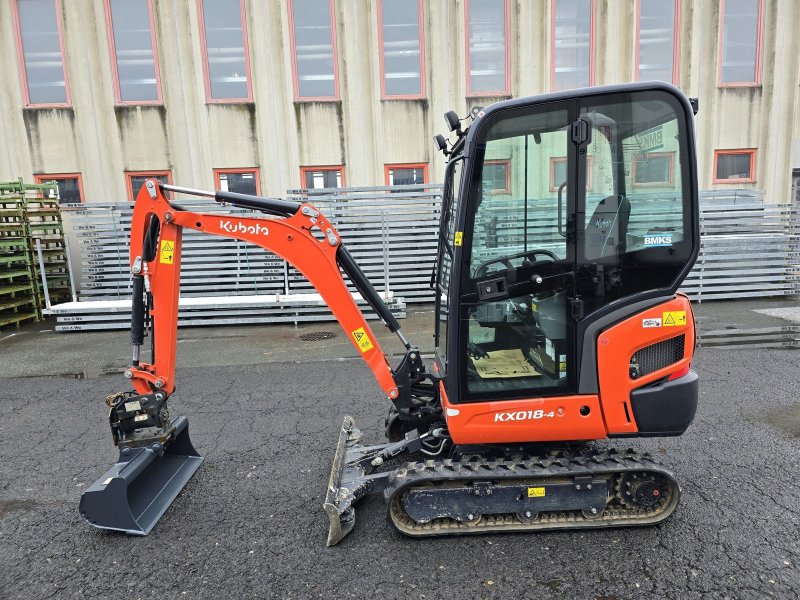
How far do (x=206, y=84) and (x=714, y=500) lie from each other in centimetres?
1179

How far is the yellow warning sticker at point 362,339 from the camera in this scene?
3.54 m

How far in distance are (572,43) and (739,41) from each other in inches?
158

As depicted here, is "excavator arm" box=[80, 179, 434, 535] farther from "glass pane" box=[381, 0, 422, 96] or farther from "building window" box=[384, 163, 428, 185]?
"glass pane" box=[381, 0, 422, 96]

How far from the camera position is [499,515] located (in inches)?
124

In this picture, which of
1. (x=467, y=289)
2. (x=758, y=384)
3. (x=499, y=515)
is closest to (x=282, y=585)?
(x=499, y=515)

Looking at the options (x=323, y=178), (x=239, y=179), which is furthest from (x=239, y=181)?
(x=323, y=178)

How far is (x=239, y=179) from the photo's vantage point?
11.5 metres

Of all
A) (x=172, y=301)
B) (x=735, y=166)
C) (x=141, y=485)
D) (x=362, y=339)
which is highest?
(x=735, y=166)

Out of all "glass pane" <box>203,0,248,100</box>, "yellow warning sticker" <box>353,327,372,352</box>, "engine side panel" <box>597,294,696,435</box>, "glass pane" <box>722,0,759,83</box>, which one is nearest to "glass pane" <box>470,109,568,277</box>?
"engine side panel" <box>597,294,696,435</box>

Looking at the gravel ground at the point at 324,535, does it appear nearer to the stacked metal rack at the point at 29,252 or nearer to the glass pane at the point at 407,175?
the stacked metal rack at the point at 29,252

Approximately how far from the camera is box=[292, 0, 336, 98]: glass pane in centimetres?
1108

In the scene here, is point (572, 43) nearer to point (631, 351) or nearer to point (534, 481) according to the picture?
point (631, 351)

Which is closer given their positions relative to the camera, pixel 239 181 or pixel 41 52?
pixel 41 52

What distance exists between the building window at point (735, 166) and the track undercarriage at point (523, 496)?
11.4m
